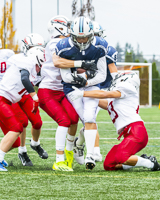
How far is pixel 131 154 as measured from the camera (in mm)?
3992

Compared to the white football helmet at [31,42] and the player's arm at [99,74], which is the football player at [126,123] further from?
the white football helmet at [31,42]

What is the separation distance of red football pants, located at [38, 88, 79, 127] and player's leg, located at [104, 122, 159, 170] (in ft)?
1.92

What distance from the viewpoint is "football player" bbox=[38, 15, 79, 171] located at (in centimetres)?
422

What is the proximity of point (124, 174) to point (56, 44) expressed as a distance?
1.52 metres

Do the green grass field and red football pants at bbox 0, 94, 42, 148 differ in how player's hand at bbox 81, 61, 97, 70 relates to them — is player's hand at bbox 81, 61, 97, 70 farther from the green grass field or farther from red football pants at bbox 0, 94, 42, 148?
the green grass field

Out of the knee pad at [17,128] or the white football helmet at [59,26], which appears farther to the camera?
the white football helmet at [59,26]

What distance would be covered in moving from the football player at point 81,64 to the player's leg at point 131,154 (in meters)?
0.25

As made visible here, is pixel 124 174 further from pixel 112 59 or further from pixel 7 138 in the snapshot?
pixel 112 59

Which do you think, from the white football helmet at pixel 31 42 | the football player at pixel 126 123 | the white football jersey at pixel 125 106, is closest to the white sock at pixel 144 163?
the football player at pixel 126 123

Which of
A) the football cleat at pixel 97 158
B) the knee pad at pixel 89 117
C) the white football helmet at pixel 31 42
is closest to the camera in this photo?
the knee pad at pixel 89 117

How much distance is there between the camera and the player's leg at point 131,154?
155 inches

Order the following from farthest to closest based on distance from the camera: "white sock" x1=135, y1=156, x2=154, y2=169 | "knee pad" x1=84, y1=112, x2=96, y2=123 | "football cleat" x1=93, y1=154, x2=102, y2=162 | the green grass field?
"football cleat" x1=93, y1=154, x2=102, y2=162
"knee pad" x1=84, y1=112, x2=96, y2=123
"white sock" x1=135, y1=156, x2=154, y2=169
the green grass field

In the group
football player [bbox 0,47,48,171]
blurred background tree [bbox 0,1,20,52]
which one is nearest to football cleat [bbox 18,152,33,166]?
football player [bbox 0,47,48,171]

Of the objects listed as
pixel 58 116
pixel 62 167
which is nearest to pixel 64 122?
pixel 58 116
